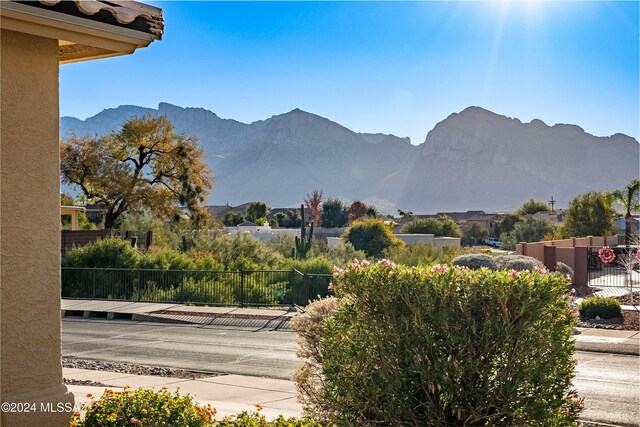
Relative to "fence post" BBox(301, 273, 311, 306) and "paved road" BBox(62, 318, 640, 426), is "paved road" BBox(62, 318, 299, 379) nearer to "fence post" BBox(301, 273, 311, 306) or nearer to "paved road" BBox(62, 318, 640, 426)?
"paved road" BBox(62, 318, 640, 426)

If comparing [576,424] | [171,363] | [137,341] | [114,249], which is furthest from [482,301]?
[114,249]

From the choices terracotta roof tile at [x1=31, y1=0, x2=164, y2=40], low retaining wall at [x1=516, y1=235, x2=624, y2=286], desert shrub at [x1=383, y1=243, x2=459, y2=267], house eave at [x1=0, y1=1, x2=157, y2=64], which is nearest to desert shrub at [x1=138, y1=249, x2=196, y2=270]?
desert shrub at [x1=383, y1=243, x2=459, y2=267]

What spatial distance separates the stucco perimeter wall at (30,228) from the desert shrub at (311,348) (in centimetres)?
247

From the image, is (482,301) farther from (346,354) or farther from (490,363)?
(346,354)

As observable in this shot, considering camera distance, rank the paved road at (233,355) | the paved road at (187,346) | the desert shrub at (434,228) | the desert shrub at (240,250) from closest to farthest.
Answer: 1. the paved road at (233,355)
2. the paved road at (187,346)
3. the desert shrub at (240,250)
4. the desert shrub at (434,228)

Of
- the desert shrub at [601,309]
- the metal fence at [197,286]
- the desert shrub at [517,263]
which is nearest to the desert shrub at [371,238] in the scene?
the metal fence at [197,286]

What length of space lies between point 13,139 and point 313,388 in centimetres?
387

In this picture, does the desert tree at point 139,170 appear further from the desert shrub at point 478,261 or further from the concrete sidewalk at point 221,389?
the concrete sidewalk at point 221,389

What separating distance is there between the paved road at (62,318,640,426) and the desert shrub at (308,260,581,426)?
533 centimetres

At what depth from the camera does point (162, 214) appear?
Answer: 43.0 metres

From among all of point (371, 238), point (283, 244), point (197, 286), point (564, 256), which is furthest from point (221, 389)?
point (371, 238)

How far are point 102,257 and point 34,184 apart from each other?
25.8 meters

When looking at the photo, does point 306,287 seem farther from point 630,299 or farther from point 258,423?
point 258,423

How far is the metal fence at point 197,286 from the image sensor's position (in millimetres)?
25938
